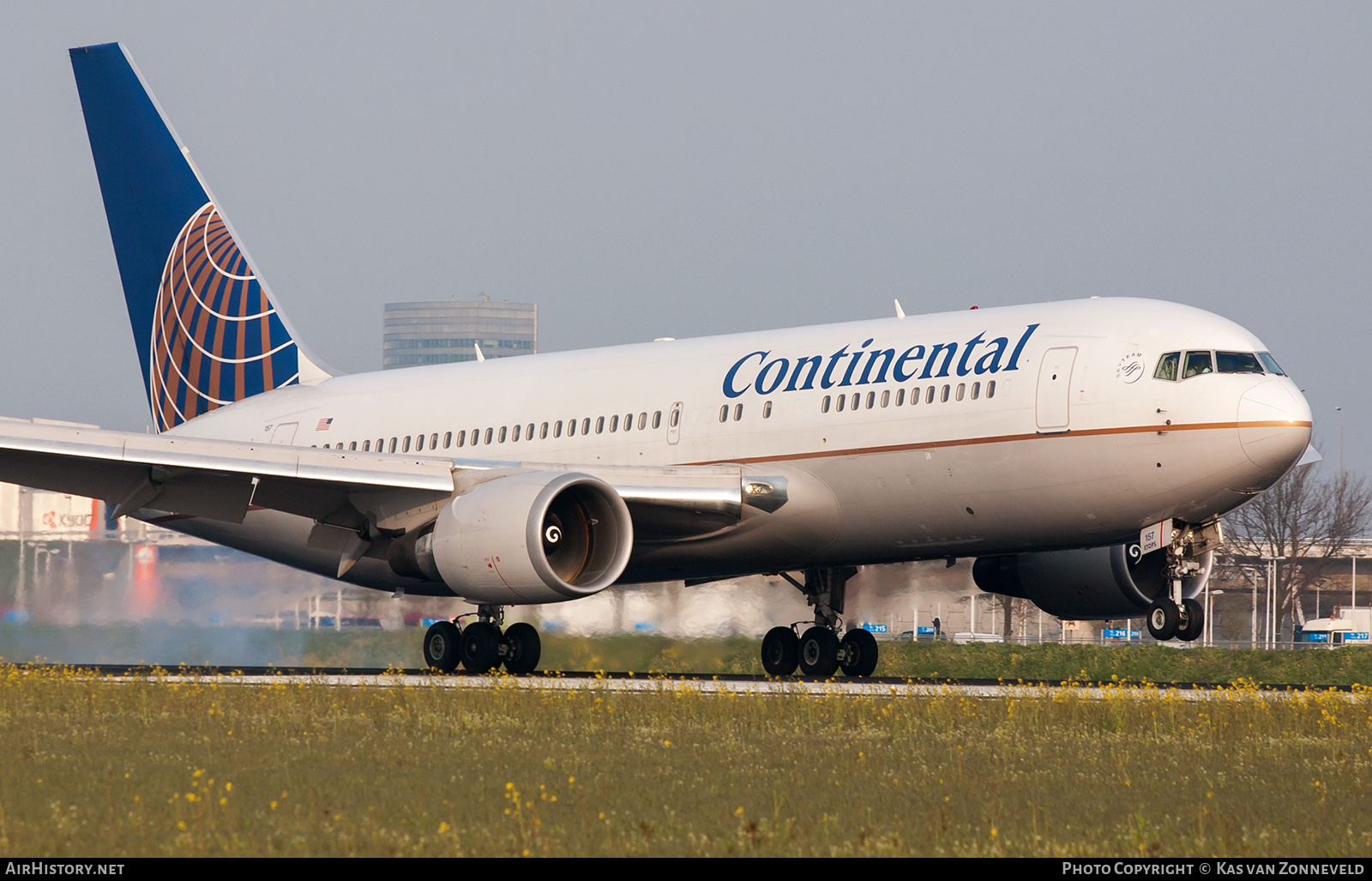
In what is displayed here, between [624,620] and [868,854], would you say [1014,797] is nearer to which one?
[868,854]

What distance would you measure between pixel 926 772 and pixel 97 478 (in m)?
13.0

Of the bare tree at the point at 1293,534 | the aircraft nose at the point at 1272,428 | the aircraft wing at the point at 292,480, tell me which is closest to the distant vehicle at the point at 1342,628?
the bare tree at the point at 1293,534

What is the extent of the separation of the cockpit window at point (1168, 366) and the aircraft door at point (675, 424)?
6.29m

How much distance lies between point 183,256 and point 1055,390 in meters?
16.5

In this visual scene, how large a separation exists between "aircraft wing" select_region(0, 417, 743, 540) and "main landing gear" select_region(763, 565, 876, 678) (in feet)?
10.5

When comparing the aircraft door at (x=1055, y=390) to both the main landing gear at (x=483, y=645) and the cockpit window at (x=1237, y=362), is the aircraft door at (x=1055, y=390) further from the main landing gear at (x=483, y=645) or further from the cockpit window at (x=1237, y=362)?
the main landing gear at (x=483, y=645)

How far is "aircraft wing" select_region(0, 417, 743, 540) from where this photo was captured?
19.5 metres

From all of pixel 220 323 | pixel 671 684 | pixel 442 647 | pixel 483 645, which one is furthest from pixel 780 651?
pixel 220 323

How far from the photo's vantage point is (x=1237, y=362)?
18797 mm

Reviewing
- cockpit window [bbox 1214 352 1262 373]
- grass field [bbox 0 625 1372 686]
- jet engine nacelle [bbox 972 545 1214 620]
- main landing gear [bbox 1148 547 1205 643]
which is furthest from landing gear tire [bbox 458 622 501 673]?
cockpit window [bbox 1214 352 1262 373]

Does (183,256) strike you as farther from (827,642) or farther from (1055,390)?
(1055,390)

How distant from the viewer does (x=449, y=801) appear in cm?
948

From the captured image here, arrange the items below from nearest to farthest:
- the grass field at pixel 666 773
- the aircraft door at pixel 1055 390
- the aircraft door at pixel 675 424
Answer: the grass field at pixel 666 773 < the aircraft door at pixel 1055 390 < the aircraft door at pixel 675 424

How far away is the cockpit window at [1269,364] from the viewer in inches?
747
